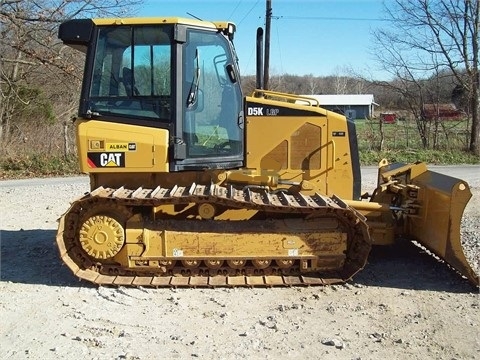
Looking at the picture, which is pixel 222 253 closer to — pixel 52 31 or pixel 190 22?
pixel 190 22

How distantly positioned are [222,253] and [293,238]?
764mm

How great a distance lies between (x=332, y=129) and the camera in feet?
20.6

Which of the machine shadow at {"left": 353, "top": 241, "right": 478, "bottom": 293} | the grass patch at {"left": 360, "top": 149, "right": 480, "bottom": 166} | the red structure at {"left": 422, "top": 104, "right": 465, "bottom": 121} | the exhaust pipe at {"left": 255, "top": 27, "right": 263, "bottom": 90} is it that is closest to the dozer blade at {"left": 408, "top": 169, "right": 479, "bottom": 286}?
the machine shadow at {"left": 353, "top": 241, "right": 478, "bottom": 293}

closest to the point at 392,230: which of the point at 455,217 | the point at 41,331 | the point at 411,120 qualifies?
the point at 455,217

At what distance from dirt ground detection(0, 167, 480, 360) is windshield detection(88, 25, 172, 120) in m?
1.92

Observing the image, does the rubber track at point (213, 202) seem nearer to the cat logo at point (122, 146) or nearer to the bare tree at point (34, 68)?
the cat logo at point (122, 146)

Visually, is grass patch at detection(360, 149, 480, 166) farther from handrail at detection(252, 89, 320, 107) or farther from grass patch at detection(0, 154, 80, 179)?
handrail at detection(252, 89, 320, 107)

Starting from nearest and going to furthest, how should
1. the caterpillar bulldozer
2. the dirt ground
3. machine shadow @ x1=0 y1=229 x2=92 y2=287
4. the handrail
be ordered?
1. the dirt ground
2. the caterpillar bulldozer
3. machine shadow @ x1=0 y1=229 x2=92 y2=287
4. the handrail

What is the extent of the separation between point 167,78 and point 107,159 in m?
1.07

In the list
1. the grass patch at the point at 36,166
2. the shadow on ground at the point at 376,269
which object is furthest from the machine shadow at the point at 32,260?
the grass patch at the point at 36,166

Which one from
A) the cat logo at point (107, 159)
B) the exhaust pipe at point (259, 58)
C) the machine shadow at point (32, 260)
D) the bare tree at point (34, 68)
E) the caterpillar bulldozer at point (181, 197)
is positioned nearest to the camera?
the caterpillar bulldozer at point (181, 197)

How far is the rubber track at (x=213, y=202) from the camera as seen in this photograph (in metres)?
5.45

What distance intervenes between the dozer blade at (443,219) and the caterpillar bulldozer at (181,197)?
16 mm

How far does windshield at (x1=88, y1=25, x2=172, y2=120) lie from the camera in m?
5.66
